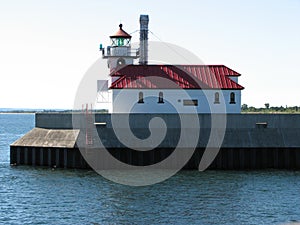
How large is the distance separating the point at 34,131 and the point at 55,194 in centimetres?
1349

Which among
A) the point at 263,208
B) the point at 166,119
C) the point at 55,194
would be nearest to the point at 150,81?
the point at 166,119

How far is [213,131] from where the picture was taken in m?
45.1

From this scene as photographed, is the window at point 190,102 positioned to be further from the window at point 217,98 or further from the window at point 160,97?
the window at point 160,97

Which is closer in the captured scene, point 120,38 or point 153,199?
point 153,199

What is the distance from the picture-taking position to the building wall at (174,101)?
4953 cm

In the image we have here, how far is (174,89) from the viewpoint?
5038cm

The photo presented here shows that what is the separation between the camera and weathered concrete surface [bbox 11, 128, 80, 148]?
44.2m

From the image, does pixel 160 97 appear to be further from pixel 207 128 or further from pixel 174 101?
pixel 207 128

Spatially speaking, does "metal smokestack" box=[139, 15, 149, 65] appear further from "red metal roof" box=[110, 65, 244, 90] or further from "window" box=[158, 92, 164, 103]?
"window" box=[158, 92, 164, 103]

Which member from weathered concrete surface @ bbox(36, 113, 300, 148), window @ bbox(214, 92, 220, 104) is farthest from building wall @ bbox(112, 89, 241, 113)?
weathered concrete surface @ bbox(36, 113, 300, 148)

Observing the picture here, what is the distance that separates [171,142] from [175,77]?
9679 millimetres

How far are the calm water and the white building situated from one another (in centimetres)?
949

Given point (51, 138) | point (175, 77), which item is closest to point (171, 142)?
point (175, 77)

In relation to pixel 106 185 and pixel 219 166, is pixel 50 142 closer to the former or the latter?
pixel 106 185
